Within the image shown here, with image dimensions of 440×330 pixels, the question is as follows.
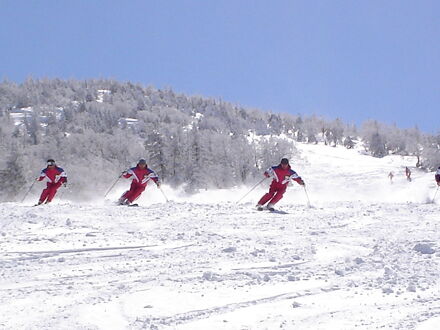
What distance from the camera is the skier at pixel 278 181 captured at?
47.6ft

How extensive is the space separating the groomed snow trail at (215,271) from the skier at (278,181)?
9.67 ft

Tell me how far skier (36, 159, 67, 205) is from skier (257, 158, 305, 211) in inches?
244

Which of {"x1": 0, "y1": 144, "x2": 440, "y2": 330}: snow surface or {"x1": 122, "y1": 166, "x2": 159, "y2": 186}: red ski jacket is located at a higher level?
{"x1": 122, "y1": 166, "x2": 159, "y2": 186}: red ski jacket

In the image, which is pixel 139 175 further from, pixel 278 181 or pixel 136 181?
pixel 278 181

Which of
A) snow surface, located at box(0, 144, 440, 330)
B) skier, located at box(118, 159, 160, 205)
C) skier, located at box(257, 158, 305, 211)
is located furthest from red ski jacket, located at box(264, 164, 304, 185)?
skier, located at box(118, 159, 160, 205)

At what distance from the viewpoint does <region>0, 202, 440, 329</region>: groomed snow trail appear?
194 inches

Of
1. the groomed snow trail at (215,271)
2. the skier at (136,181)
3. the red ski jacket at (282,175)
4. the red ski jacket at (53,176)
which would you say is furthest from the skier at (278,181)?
the red ski jacket at (53,176)

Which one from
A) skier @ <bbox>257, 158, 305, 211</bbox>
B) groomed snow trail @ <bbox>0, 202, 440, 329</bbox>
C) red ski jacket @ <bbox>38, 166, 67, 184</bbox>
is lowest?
groomed snow trail @ <bbox>0, 202, 440, 329</bbox>

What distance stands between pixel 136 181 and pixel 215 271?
943 centimetres

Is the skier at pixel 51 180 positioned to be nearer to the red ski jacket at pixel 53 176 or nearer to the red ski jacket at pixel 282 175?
the red ski jacket at pixel 53 176

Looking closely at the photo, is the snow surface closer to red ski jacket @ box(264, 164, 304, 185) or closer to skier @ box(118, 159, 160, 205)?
red ski jacket @ box(264, 164, 304, 185)

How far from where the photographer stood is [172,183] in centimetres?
6341

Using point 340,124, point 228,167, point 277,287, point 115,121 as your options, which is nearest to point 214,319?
point 277,287

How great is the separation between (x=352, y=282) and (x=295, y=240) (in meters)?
2.84
